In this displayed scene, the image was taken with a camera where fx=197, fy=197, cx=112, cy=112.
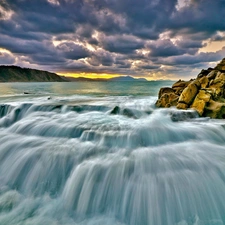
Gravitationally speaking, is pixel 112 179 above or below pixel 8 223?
above

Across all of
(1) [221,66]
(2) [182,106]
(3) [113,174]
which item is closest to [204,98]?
(2) [182,106]

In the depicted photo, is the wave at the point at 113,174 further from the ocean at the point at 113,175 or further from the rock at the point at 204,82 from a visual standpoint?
the rock at the point at 204,82

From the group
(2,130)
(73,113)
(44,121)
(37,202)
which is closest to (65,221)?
(37,202)

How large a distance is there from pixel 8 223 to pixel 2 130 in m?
7.18

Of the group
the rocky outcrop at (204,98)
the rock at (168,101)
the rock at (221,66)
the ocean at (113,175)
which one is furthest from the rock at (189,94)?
the rock at (221,66)

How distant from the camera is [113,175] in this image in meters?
5.84

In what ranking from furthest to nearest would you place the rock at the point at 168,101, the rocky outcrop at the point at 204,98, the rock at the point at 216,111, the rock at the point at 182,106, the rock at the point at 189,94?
the rock at the point at 168,101 < the rock at the point at 189,94 < the rock at the point at 182,106 < the rocky outcrop at the point at 204,98 < the rock at the point at 216,111

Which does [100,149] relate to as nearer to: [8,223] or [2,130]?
[8,223]

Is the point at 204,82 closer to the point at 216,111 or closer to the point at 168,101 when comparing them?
the point at 168,101

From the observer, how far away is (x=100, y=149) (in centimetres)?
748


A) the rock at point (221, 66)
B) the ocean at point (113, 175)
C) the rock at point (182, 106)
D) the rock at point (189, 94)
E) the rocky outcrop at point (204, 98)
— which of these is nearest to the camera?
the ocean at point (113, 175)

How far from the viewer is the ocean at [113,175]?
4812 millimetres

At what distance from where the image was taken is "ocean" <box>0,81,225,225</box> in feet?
15.8

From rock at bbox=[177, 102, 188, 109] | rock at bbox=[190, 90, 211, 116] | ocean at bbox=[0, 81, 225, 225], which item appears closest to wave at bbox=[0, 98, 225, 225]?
ocean at bbox=[0, 81, 225, 225]
